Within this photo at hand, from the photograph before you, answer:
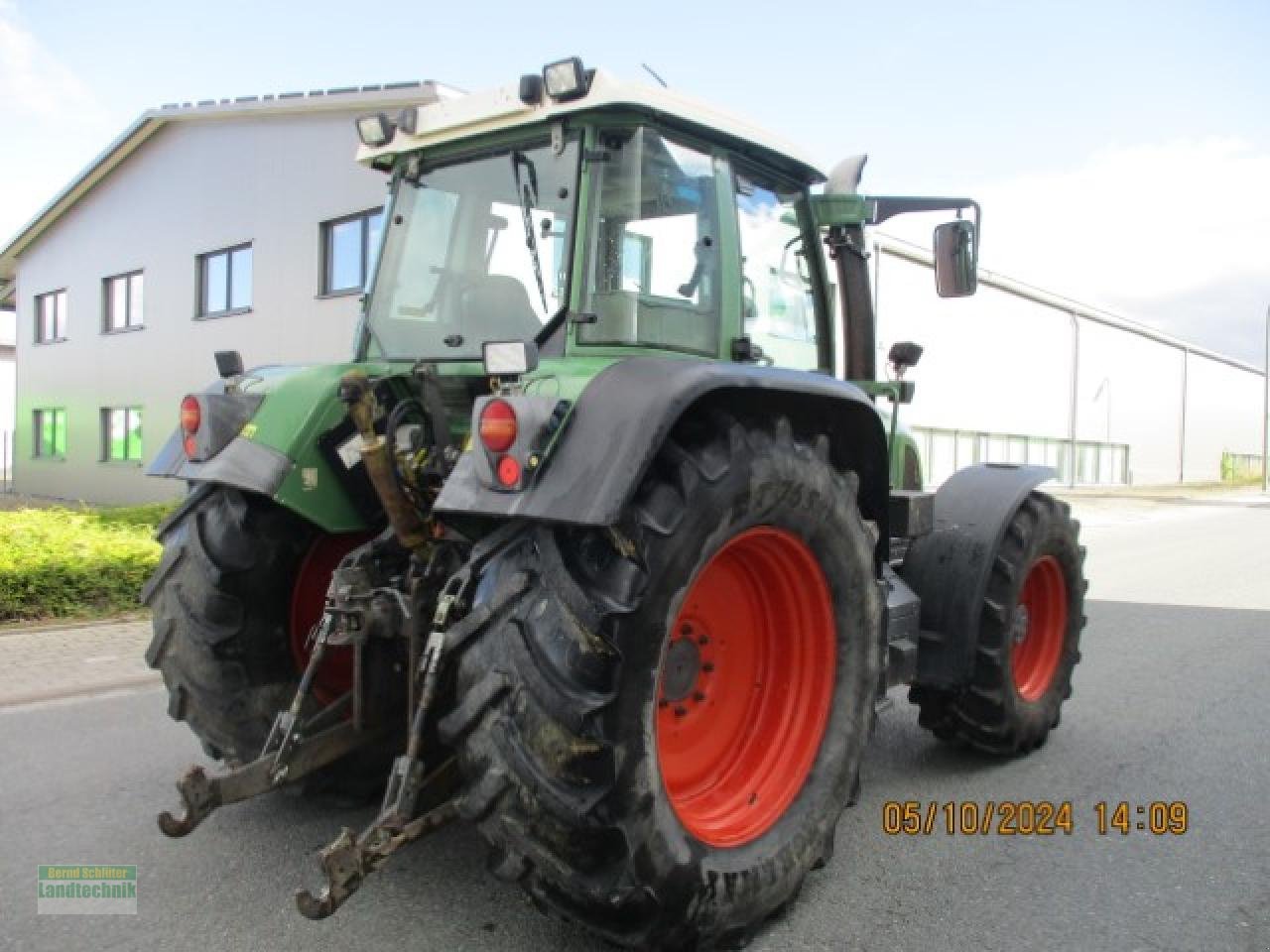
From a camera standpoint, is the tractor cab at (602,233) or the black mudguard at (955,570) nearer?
the tractor cab at (602,233)

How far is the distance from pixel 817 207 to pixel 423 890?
2971mm

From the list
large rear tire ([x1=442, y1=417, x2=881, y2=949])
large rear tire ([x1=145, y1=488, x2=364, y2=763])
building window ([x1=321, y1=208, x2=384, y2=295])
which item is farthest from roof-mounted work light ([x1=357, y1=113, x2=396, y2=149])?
building window ([x1=321, y1=208, x2=384, y2=295])

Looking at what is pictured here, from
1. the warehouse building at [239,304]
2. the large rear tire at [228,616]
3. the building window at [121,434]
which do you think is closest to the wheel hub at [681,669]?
the large rear tire at [228,616]

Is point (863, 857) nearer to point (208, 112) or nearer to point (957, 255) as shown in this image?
point (957, 255)

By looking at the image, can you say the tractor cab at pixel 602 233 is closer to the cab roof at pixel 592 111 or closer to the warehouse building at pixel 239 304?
the cab roof at pixel 592 111

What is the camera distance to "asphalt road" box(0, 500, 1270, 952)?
3.06 m

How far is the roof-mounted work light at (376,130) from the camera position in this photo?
157 inches

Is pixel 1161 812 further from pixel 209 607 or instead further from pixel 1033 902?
pixel 209 607

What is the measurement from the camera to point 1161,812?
13.5ft

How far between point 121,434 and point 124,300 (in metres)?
2.77

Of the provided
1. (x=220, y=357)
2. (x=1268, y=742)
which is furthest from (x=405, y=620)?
(x=1268, y=742)

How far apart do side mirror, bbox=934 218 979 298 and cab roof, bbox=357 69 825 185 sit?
611 millimetres

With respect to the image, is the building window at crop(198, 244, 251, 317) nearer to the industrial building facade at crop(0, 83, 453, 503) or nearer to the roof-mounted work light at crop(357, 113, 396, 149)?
the industrial building facade at crop(0, 83, 453, 503)

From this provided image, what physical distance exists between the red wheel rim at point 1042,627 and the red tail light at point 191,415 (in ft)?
12.1
